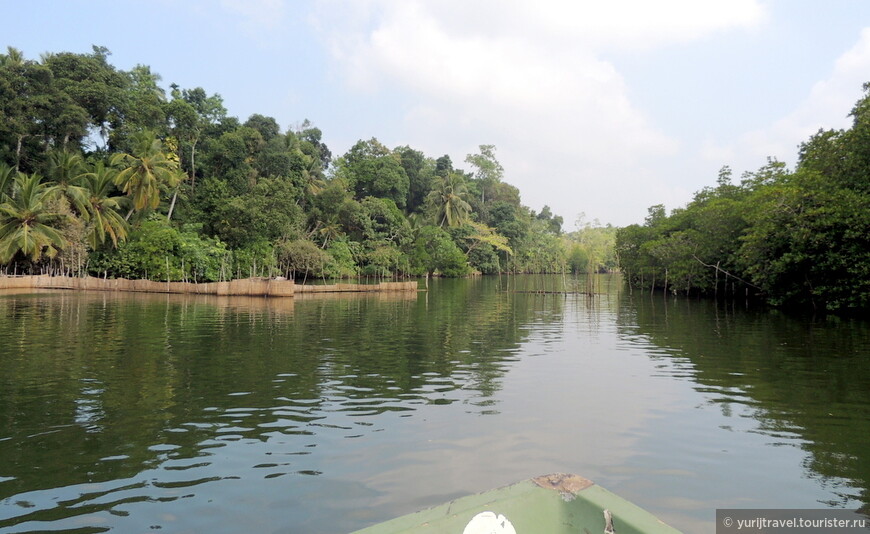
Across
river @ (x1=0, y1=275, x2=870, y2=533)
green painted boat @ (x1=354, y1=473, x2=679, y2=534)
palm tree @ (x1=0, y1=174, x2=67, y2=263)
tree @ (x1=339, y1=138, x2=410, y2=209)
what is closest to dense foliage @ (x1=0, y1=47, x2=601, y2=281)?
palm tree @ (x1=0, y1=174, x2=67, y2=263)

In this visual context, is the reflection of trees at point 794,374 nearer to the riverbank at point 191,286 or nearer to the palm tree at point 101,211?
the riverbank at point 191,286

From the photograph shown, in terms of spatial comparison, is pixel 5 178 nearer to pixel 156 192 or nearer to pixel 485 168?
pixel 156 192

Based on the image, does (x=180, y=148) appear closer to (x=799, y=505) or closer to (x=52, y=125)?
(x=52, y=125)

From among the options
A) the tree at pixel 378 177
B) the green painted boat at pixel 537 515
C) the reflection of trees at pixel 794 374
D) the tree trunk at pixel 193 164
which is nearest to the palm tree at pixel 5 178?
the tree trunk at pixel 193 164

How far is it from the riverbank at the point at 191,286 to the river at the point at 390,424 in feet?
43.6

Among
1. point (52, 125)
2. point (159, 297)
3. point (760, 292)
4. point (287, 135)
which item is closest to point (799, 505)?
point (760, 292)

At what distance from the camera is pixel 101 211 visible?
3625 centimetres

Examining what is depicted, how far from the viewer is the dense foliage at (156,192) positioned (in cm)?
3475

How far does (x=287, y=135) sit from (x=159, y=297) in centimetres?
2646

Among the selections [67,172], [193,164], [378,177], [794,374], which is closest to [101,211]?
[67,172]

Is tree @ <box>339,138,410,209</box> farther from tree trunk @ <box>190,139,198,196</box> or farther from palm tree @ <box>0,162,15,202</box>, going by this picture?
palm tree @ <box>0,162,15,202</box>

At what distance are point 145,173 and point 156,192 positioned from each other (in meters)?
1.42

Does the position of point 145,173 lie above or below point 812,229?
above

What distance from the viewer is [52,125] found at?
3631 centimetres
